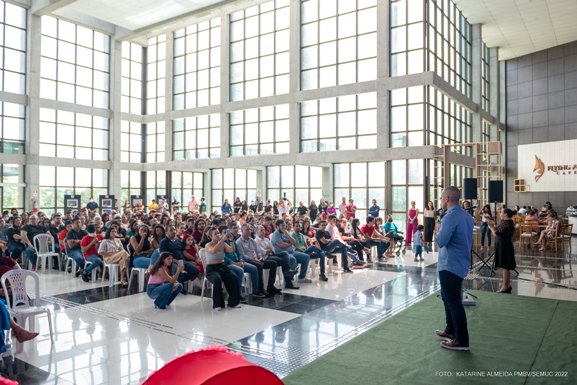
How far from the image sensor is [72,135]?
28125 millimetres

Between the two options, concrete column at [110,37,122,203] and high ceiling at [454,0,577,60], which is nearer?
high ceiling at [454,0,577,60]

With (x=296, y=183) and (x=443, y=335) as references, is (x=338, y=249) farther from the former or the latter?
(x=296, y=183)

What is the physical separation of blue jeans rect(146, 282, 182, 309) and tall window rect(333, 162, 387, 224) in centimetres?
1604

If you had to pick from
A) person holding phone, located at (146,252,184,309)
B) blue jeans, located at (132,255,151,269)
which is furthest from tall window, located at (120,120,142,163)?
person holding phone, located at (146,252,184,309)

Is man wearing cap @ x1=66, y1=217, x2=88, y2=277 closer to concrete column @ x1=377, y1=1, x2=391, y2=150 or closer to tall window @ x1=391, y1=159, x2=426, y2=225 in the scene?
tall window @ x1=391, y1=159, x2=426, y2=225

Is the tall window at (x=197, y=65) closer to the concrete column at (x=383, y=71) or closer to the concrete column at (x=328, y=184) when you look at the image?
the concrete column at (x=328, y=184)

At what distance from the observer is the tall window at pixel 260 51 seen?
26.0 metres

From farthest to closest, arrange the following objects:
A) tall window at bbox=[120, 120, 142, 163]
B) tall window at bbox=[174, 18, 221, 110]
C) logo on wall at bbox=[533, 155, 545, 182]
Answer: tall window at bbox=[120, 120, 142, 163]
tall window at bbox=[174, 18, 221, 110]
logo on wall at bbox=[533, 155, 545, 182]

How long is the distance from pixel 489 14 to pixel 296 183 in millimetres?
14738

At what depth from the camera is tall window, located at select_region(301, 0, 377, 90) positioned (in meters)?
22.9

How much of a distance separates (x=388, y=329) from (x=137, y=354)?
330 cm

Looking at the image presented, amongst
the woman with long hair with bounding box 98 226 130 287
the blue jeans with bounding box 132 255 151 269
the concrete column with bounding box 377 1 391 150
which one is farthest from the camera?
the concrete column with bounding box 377 1 391 150

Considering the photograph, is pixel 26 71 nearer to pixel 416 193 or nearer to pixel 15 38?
pixel 15 38

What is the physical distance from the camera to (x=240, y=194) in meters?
28.1
